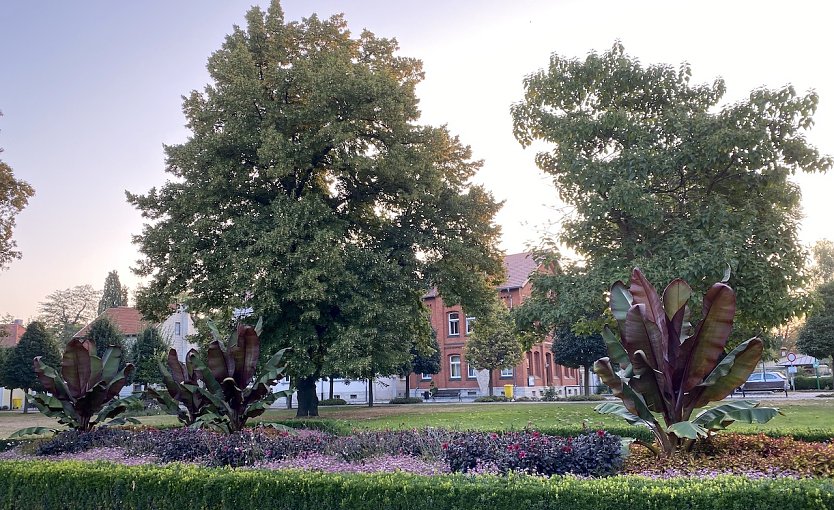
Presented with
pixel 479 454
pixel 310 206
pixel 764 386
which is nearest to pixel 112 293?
pixel 310 206

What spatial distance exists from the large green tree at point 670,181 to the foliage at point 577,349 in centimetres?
1510

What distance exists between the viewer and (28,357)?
4328 centimetres

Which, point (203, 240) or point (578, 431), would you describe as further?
point (203, 240)

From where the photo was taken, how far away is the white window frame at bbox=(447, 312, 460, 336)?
1959 inches

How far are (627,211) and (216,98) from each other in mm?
13722

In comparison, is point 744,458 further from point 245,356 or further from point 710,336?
point 245,356

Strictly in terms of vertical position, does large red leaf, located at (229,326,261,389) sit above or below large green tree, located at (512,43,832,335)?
below

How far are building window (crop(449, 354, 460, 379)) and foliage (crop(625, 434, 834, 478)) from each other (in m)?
41.7

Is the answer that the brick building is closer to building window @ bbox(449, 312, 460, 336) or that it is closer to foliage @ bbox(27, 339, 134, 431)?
building window @ bbox(449, 312, 460, 336)

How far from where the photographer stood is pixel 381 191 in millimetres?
23000

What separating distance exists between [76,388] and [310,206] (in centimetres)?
972

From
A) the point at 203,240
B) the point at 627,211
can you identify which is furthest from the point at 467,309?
the point at 203,240

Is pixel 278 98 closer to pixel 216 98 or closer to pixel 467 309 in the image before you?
pixel 216 98

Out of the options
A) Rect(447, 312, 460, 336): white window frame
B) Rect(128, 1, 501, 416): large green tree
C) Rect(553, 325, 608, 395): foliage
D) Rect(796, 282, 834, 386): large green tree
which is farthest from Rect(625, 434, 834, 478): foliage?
Rect(447, 312, 460, 336): white window frame
